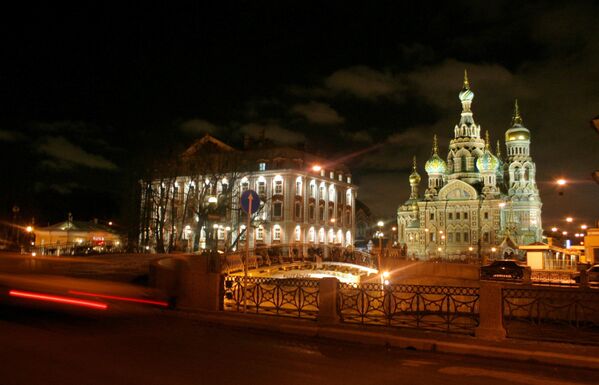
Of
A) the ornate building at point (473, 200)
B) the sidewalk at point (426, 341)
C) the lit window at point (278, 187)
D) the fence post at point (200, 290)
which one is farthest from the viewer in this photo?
the ornate building at point (473, 200)

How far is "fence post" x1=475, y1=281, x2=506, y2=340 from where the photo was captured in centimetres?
1239

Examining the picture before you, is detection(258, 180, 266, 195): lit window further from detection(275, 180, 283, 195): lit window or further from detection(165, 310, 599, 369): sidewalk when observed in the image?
detection(165, 310, 599, 369): sidewalk

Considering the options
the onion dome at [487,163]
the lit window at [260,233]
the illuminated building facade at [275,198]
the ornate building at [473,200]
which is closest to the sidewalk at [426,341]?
the illuminated building facade at [275,198]

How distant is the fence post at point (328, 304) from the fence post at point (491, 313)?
3.76 meters

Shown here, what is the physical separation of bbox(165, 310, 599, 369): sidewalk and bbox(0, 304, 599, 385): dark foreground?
0.39m

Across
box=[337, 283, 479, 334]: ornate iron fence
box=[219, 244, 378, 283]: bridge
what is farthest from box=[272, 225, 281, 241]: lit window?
box=[337, 283, 479, 334]: ornate iron fence

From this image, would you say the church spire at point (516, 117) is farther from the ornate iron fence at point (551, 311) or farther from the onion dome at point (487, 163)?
the ornate iron fence at point (551, 311)

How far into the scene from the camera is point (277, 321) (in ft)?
48.1

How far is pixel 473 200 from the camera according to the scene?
104562 millimetres

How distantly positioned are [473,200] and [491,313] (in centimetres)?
9664

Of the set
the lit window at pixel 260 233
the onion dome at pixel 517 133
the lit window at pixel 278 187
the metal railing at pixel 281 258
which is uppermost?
the onion dome at pixel 517 133

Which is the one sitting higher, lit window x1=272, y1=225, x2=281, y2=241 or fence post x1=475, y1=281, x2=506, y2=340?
lit window x1=272, y1=225, x2=281, y2=241

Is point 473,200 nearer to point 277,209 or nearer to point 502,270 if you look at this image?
point 277,209

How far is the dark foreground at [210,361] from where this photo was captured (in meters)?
8.59
